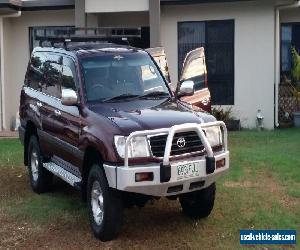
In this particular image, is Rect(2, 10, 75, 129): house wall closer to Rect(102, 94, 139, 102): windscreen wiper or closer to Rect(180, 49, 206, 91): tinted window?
Rect(180, 49, 206, 91): tinted window

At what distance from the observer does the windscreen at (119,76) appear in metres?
6.90

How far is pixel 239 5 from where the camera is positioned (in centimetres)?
1491

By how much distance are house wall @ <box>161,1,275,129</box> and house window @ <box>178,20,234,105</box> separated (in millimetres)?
145

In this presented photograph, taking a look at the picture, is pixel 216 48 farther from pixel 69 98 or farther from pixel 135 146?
pixel 135 146

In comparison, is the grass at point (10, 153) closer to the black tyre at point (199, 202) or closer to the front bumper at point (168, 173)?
the black tyre at point (199, 202)

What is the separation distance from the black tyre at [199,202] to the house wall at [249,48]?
8.64 meters

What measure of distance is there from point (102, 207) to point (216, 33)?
9962 millimetres

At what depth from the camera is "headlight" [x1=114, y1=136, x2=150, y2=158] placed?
18.7 ft

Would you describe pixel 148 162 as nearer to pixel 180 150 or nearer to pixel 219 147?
pixel 180 150

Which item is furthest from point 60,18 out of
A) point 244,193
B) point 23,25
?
point 244,193

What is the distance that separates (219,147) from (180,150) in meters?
0.63

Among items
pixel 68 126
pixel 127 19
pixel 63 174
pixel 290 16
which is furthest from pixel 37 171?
pixel 290 16

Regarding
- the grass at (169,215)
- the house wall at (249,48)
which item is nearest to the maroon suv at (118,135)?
the grass at (169,215)

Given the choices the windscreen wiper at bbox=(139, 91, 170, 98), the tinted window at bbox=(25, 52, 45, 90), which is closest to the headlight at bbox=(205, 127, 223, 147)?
the windscreen wiper at bbox=(139, 91, 170, 98)
